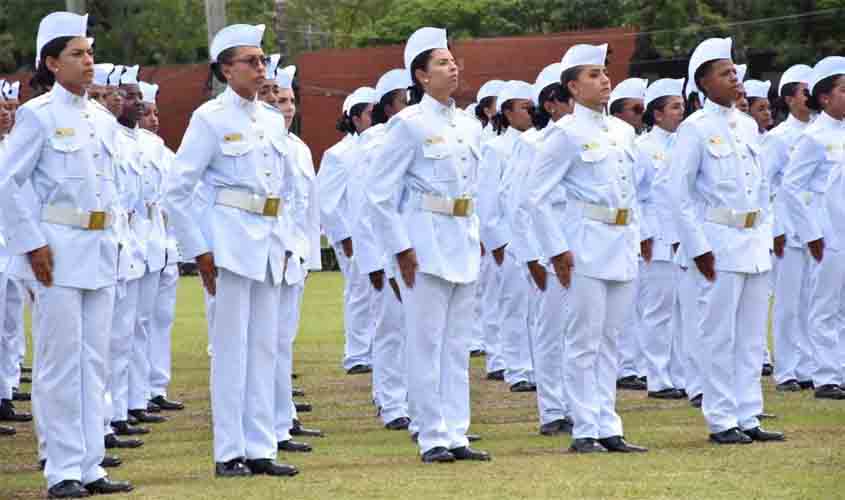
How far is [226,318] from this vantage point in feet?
35.0

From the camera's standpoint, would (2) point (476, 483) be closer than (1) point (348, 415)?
Yes

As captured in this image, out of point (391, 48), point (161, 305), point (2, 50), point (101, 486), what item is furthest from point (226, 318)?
point (2, 50)

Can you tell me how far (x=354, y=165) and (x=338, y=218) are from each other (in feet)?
Answer: 4.56

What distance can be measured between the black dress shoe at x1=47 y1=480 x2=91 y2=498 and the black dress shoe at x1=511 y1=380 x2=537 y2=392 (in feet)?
22.1

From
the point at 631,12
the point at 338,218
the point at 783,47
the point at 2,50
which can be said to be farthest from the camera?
the point at 2,50

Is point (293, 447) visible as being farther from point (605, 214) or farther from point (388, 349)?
point (605, 214)

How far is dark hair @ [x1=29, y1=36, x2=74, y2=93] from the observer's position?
10.2 m

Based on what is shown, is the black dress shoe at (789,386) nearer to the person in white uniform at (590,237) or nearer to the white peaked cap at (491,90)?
the person in white uniform at (590,237)

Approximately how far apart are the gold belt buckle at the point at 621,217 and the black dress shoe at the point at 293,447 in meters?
2.52

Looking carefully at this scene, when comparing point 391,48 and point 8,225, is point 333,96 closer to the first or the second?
point 391,48

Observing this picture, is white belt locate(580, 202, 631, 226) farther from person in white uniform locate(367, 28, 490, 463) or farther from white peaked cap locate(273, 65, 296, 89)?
white peaked cap locate(273, 65, 296, 89)

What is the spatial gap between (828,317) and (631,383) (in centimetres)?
184

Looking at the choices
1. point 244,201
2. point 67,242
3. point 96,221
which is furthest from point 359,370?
point 67,242

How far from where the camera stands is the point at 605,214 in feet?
38.4
